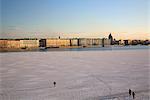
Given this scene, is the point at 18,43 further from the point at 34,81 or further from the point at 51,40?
the point at 34,81

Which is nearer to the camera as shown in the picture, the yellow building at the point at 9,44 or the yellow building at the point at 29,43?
the yellow building at the point at 9,44

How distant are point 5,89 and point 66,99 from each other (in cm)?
261

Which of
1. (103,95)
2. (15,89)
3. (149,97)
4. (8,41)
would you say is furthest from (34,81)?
(8,41)

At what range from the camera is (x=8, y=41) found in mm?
93000

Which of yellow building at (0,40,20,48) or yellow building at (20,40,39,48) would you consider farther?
yellow building at (20,40,39,48)

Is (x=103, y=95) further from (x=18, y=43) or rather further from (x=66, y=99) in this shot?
(x=18, y=43)

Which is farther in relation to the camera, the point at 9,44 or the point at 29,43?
the point at 29,43

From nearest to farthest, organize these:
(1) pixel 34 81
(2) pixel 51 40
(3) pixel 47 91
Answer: (3) pixel 47 91
(1) pixel 34 81
(2) pixel 51 40

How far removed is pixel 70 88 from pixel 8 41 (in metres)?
90.2

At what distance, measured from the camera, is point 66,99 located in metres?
6.32

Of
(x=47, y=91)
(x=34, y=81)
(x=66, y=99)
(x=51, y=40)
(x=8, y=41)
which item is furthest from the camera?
(x=51, y=40)

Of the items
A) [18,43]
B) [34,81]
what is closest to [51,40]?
[18,43]

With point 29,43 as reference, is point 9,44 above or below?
below

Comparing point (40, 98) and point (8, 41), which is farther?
point (8, 41)
